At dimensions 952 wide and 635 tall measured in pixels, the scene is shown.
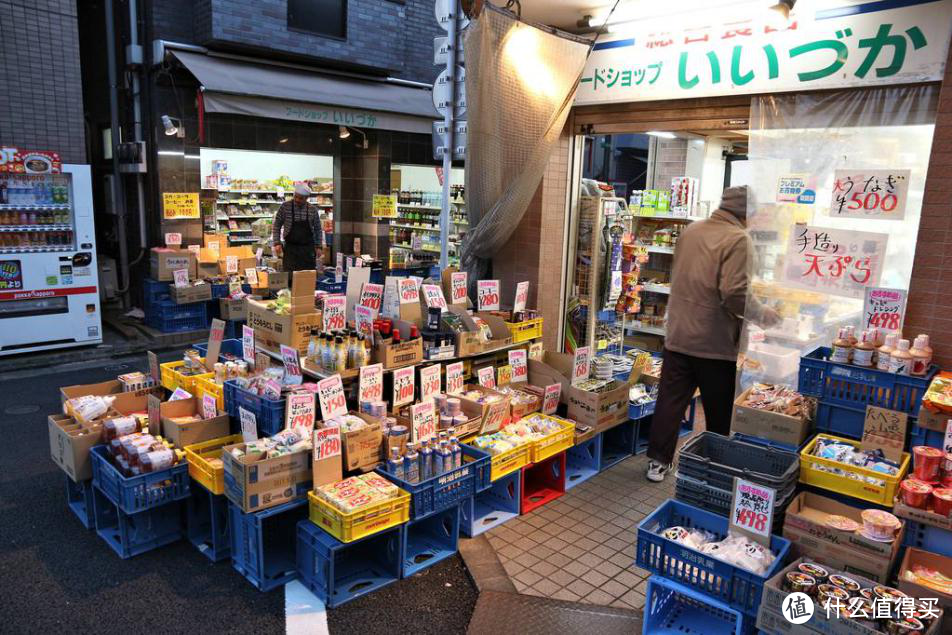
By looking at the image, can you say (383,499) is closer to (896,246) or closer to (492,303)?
(492,303)

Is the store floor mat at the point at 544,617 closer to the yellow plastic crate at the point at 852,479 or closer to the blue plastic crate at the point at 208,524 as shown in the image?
the yellow plastic crate at the point at 852,479

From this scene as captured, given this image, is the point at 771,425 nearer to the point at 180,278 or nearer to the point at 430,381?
the point at 430,381

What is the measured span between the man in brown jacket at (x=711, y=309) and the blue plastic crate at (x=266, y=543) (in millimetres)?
2985

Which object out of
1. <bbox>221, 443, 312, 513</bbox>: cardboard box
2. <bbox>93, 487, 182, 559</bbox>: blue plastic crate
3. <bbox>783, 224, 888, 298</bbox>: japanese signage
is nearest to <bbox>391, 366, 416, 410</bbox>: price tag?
<bbox>221, 443, 312, 513</bbox>: cardboard box

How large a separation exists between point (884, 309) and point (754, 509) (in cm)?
173

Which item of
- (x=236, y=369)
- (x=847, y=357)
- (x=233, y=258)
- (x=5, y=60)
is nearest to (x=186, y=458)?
(x=236, y=369)

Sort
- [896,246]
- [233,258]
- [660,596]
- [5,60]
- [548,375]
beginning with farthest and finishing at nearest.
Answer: [233,258]
[5,60]
[548,375]
[896,246]
[660,596]

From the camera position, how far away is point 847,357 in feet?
13.0

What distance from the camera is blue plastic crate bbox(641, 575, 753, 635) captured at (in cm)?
335

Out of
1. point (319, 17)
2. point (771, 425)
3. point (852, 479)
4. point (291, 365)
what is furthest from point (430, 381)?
point (319, 17)

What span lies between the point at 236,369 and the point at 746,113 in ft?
15.0

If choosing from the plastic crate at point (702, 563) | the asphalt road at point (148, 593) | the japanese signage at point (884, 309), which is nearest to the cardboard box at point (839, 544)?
the plastic crate at point (702, 563)

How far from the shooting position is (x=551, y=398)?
5637mm

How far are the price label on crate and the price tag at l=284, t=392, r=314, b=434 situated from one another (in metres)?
2.58
